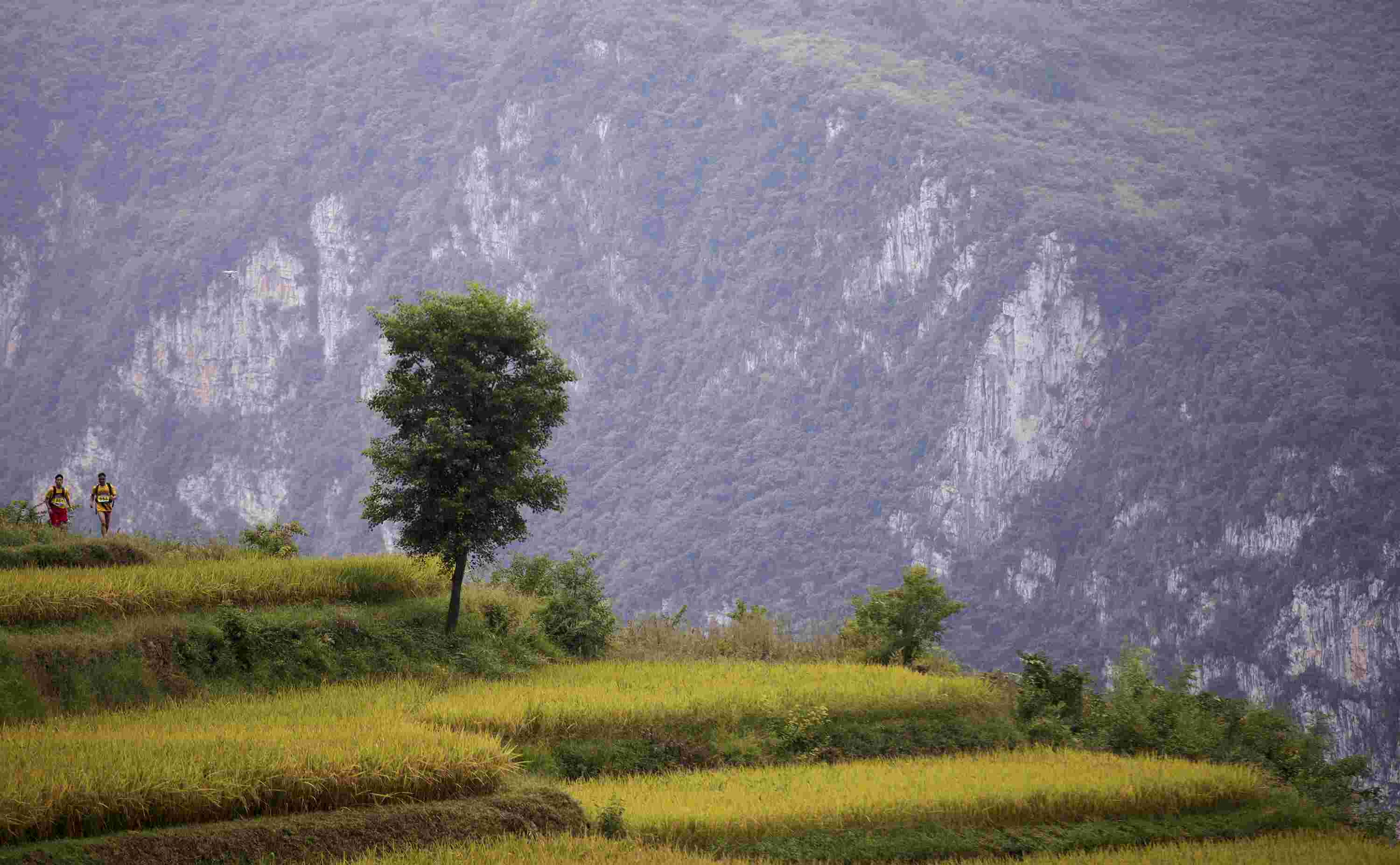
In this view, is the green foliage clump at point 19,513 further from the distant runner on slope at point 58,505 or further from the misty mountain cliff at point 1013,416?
the misty mountain cliff at point 1013,416

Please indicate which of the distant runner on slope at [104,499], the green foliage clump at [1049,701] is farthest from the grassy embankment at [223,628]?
the green foliage clump at [1049,701]

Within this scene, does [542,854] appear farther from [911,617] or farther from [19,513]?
[19,513]

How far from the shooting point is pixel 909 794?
60.5 feet

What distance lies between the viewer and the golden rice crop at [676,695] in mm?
20578

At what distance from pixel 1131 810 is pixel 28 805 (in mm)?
14756

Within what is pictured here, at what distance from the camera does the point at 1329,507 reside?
131 m

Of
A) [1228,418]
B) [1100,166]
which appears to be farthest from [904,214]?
[1228,418]

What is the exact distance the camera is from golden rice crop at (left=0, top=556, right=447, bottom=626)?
21.2 metres

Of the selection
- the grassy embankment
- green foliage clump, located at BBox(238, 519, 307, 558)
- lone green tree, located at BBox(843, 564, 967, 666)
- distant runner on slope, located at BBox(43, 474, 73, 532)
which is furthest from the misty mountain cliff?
distant runner on slope, located at BBox(43, 474, 73, 532)

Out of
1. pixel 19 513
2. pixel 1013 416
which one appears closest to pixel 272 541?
pixel 19 513

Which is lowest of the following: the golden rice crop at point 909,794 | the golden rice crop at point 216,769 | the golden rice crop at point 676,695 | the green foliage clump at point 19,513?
the golden rice crop at point 909,794

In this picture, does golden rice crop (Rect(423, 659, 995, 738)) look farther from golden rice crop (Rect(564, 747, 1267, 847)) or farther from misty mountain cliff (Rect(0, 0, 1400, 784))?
misty mountain cliff (Rect(0, 0, 1400, 784))

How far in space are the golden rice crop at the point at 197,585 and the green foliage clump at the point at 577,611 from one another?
2495mm

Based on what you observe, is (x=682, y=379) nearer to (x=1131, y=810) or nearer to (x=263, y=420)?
(x=263, y=420)
